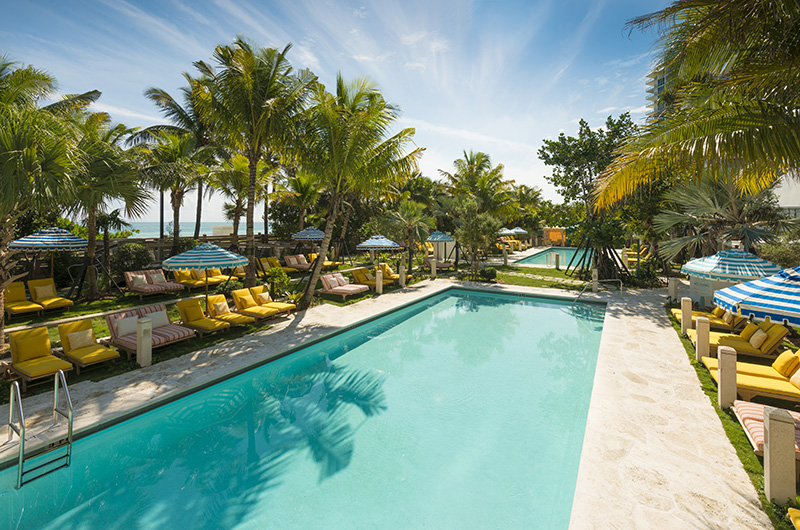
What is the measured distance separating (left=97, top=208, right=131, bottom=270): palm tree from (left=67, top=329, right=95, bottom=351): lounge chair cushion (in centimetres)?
906

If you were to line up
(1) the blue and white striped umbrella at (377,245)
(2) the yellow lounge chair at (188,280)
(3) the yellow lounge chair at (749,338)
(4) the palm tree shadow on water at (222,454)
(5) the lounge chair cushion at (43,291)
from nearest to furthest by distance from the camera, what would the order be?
(4) the palm tree shadow on water at (222,454) < (3) the yellow lounge chair at (749,338) < (5) the lounge chair cushion at (43,291) < (2) the yellow lounge chair at (188,280) < (1) the blue and white striped umbrella at (377,245)

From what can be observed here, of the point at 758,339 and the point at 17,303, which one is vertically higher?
the point at 758,339

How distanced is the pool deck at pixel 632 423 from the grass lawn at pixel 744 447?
80 millimetres

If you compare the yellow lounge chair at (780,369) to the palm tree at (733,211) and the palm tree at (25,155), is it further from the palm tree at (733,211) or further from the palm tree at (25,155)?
the palm tree at (25,155)

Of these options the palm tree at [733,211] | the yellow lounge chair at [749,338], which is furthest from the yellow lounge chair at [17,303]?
the palm tree at [733,211]

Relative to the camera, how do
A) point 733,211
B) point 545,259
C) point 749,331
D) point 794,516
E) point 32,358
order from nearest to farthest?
1. point 794,516
2. point 32,358
3. point 749,331
4. point 733,211
5. point 545,259

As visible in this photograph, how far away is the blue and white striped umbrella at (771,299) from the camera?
16.3 feet

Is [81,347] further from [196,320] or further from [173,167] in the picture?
[173,167]

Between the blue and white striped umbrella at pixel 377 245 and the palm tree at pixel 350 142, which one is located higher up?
the palm tree at pixel 350 142

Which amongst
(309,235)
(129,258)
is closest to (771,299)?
(309,235)

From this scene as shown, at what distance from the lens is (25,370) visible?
5984 mm

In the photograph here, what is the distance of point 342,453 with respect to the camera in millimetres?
5180

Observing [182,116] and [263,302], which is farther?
[182,116]

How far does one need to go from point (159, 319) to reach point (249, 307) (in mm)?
2571
